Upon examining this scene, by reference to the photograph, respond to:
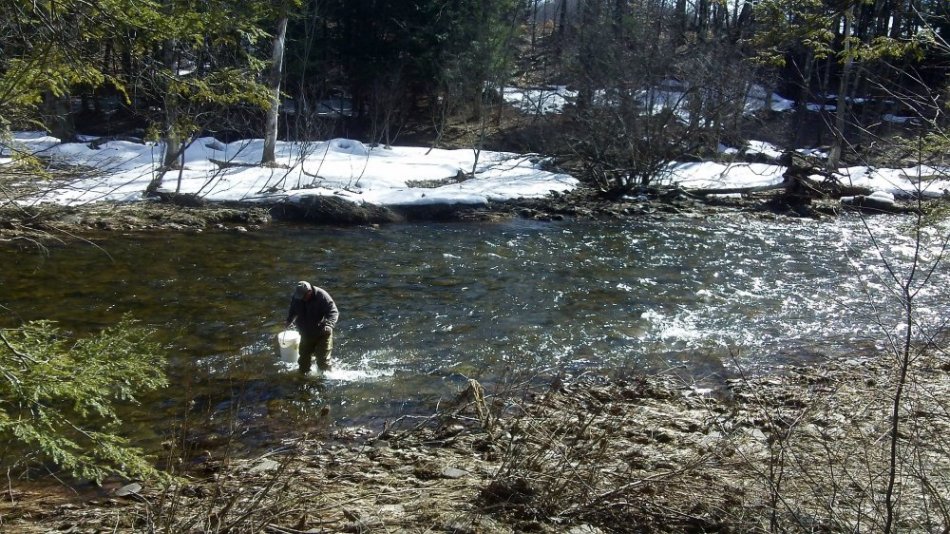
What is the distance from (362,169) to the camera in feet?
80.8

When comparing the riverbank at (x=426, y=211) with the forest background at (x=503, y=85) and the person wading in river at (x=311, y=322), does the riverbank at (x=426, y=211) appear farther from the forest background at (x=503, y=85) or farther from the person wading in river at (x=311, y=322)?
the person wading in river at (x=311, y=322)

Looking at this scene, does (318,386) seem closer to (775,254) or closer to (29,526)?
(29,526)

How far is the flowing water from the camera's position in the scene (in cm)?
891

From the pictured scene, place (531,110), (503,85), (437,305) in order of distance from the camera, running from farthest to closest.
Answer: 1. (531,110)
2. (503,85)
3. (437,305)

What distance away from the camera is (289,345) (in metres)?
9.19

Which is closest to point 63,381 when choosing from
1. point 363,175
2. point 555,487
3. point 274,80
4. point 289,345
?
point 555,487

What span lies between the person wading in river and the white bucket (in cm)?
7

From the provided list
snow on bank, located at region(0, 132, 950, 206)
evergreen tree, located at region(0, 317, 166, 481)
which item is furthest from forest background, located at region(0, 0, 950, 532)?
snow on bank, located at region(0, 132, 950, 206)

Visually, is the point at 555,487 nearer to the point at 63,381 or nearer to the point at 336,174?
the point at 63,381

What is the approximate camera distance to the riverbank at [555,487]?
4.07m

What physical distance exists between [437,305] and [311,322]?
3.53m

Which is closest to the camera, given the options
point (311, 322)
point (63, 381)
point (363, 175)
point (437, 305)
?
point (63, 381)

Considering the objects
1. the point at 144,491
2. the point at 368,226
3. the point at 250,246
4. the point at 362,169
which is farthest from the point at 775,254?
the point at 144,491

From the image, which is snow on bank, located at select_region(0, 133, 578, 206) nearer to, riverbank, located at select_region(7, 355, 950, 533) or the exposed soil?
the exposed soil
